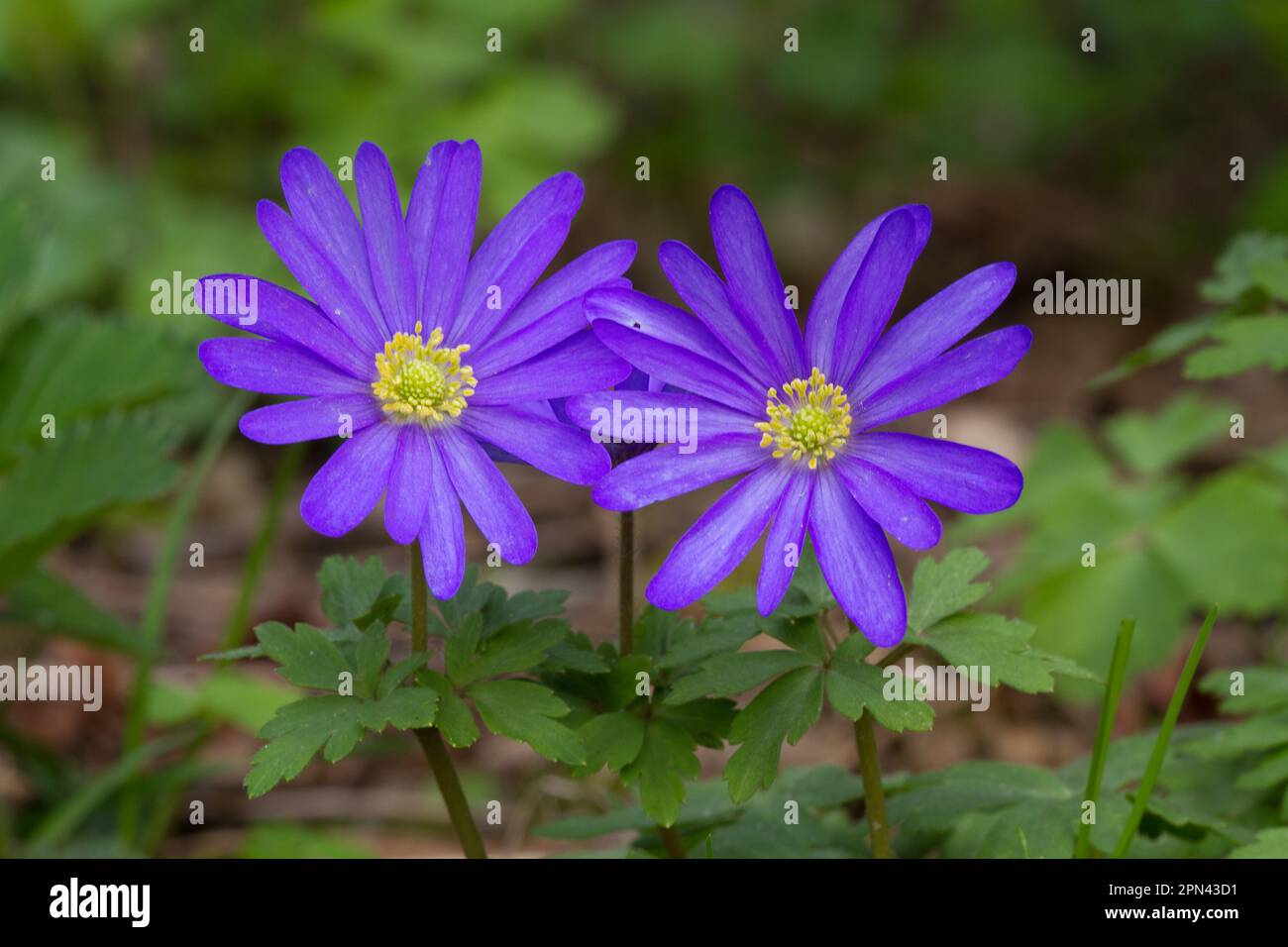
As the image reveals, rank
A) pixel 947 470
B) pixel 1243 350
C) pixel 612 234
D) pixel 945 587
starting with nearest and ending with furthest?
pixel 947 470 → pixel 945 587 → pixel 1243 350 → pixel 612 234

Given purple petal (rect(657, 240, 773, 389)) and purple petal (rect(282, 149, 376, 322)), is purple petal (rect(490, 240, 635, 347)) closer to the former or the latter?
purple petal (rect(657, 240, 773, 389))

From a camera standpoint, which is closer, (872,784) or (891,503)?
(891,503)

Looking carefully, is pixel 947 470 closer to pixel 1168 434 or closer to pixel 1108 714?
pixel 1108 714

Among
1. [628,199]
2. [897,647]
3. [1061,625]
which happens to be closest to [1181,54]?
[628,199]

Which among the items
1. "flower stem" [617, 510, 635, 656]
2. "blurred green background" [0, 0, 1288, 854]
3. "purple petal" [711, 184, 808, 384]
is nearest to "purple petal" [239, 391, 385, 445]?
"flower stem" [617, 510, 635, 656]

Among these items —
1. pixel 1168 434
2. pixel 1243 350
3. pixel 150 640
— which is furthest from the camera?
pixel 1168 434

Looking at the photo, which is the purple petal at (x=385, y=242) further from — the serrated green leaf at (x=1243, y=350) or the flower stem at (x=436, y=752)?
the serrated green leaf at (x=1243, y=350)

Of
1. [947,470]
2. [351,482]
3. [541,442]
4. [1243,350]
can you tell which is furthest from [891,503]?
[1243,350]

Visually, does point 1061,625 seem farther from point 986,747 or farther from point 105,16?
point 105,16
